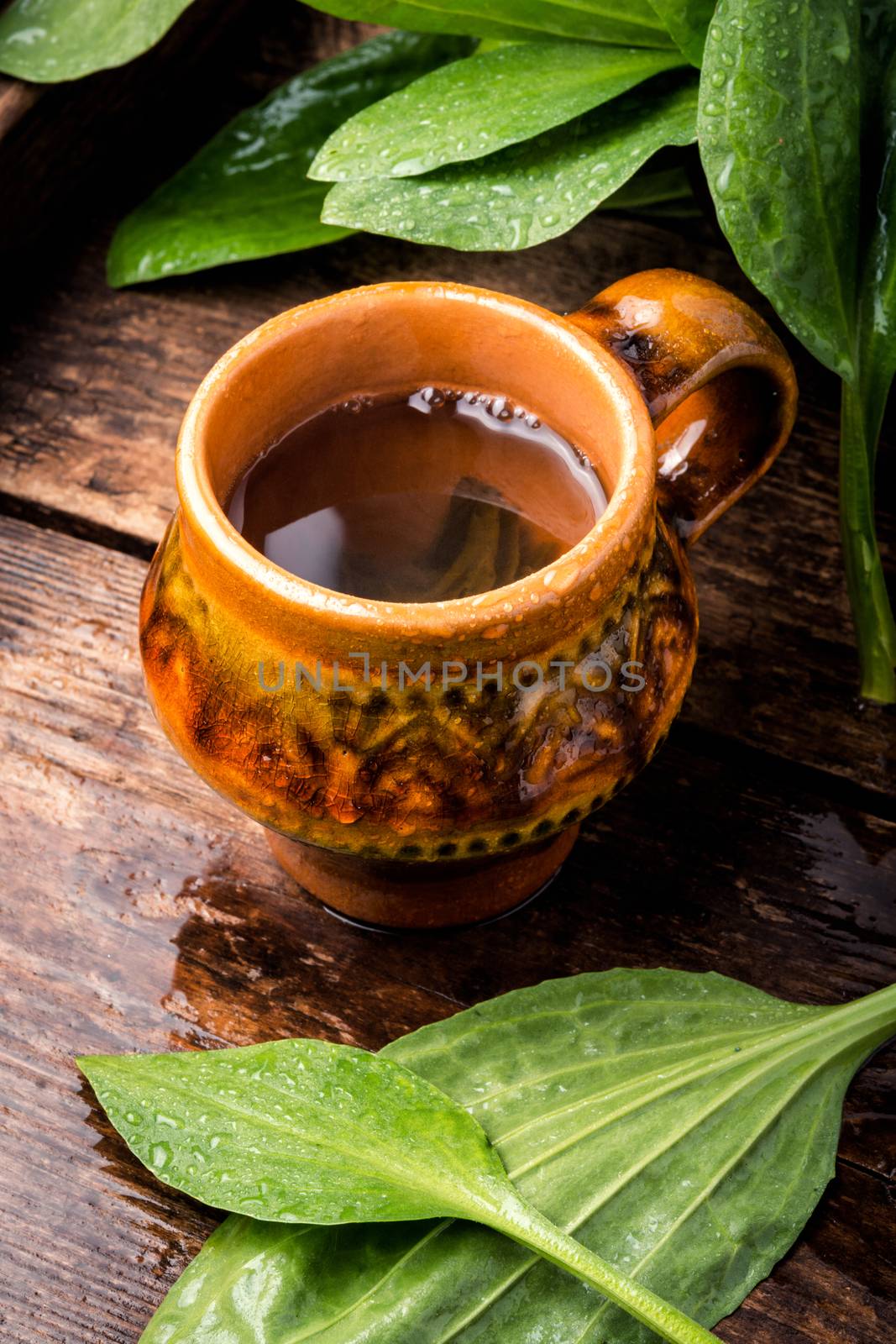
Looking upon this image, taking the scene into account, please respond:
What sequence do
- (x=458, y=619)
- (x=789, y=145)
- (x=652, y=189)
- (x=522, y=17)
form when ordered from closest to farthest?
1. (x=458, y=619)
2. (x=789, y=145)
3. (x=522, y=17)
4. (x=652, y=189)

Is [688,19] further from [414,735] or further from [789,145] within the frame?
[414,735]

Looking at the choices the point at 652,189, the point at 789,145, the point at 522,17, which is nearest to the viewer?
the point at 789,145

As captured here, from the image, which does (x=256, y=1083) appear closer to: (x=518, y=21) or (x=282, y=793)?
(x=282, y=793)

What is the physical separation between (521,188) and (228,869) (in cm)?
32

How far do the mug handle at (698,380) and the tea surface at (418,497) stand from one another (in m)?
0.04

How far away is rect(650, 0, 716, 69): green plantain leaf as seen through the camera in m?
0.56

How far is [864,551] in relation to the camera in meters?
0.59

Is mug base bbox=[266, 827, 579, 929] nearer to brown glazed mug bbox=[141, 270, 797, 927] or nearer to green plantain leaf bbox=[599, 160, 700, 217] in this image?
brown glazed mug bbox=[141, 270, 797, 927]

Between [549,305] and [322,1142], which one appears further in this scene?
[549,305]

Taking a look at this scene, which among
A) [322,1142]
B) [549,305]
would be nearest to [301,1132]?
[322,1142]

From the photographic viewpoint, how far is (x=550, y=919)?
0.56 meters

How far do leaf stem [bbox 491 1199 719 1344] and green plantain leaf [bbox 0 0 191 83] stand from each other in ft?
1.93

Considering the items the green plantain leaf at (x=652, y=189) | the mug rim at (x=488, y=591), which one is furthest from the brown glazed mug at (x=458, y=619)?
the green plantain leaf at (x=652, y=189)

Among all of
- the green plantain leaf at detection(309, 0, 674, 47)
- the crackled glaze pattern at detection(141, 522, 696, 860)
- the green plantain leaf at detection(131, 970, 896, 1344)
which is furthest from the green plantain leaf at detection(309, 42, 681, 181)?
the green plantain leaf at detection(131, 970, 896, 1344)
